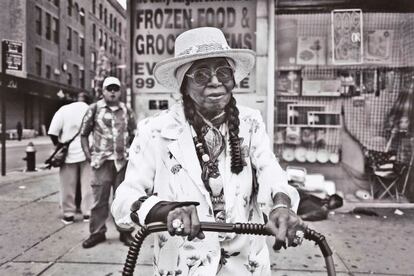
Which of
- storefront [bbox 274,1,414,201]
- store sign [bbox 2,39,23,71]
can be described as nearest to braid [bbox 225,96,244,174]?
storefront [bbox 274,1,414,201]

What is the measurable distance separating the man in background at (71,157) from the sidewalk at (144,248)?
0.29 meters

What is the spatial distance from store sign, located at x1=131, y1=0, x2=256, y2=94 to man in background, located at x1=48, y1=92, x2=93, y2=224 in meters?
1.18

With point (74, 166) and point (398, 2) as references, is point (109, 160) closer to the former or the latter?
point (74, 166)

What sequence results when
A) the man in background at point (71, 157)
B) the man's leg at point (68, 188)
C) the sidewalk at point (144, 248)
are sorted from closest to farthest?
the sidewalk at point (144, 248) → the man in background at point (71, 157) → the man's leg at point (68, 188)

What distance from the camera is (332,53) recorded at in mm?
7715

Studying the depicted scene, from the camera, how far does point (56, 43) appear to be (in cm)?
1725

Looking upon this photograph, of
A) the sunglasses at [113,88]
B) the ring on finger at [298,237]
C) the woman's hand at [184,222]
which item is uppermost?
the sunglasses at [113,88]

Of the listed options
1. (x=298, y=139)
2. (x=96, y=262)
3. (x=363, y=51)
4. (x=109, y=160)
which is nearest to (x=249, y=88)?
(x=298, y=139)

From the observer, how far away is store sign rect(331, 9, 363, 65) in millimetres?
7625

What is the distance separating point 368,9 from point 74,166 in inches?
210

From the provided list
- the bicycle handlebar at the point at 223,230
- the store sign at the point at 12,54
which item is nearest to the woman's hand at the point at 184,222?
the bicycle handlebar at the point at 223,230

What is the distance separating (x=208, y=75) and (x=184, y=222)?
2.53 feet

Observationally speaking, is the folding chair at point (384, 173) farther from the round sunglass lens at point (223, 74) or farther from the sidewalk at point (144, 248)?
the round sunglass lens at point (223, 74)

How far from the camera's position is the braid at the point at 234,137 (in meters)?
1.92
